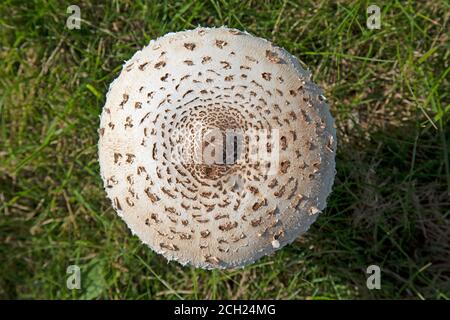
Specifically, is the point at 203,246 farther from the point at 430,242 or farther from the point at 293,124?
the point at 430,242

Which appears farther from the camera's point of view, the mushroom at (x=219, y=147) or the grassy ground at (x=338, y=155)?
the grassy ground at (x=338, y=155)

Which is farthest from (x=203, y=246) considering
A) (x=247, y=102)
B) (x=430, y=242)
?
(x=430, y=242)

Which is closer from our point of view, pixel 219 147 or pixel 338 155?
pixel 219 147

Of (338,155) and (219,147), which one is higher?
(219,147)

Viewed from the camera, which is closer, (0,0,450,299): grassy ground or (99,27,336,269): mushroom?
(99,27,336,269): mushroom
